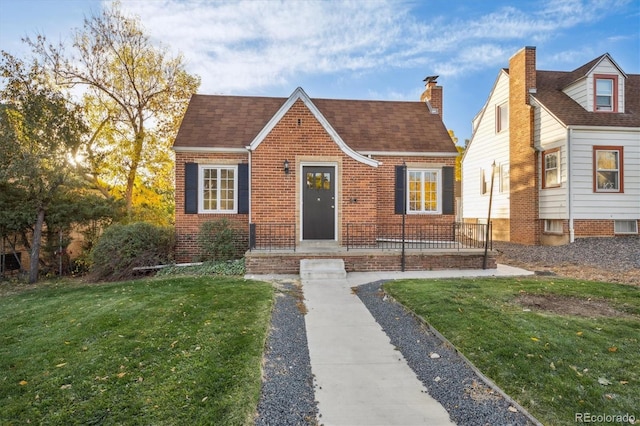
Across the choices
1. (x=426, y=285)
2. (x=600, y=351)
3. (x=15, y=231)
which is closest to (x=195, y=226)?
(x=15, y=231)

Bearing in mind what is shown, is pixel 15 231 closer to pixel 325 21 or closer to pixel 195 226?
pixel 195 226

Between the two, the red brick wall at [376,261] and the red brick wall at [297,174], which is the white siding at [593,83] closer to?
the red brick wall at [376,261]

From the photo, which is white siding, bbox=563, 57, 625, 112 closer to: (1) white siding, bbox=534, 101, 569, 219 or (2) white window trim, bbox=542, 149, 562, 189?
(1) white siding, bbox=534, 101, 569, 219

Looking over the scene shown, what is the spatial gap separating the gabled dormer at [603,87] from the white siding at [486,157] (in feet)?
9.99

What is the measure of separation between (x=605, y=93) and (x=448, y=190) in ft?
27.2

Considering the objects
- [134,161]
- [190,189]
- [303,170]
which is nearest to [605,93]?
[303,170]

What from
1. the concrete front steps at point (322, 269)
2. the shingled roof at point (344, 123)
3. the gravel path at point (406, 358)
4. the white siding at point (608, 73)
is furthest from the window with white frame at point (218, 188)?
the white siding at point (608, 73)

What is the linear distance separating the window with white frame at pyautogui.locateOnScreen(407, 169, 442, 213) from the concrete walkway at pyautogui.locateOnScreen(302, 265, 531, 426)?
6.77m

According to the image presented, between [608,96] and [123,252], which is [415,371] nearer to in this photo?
[123,252]

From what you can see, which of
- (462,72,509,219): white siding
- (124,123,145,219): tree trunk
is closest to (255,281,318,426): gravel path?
(124,123,145,219): tree trunk

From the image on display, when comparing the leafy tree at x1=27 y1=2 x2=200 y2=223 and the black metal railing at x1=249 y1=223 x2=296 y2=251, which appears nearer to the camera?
the black metal railing at x1=249 y1=223 x2=296 y2=251

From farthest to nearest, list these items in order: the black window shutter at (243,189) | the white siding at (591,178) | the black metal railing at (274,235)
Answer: the white siding at (591,178) < the black window shutter at (243,189) < the black metal railing at (274,235)

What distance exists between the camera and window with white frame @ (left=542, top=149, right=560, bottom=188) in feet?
43.4

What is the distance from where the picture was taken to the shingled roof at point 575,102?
42.6 ft
